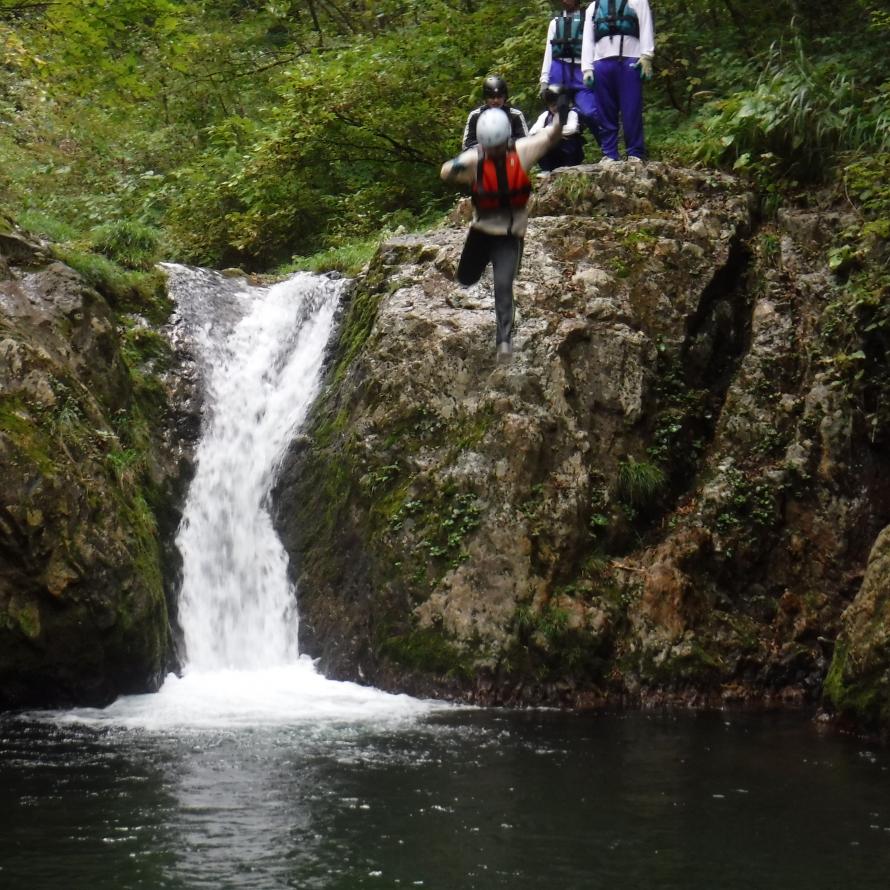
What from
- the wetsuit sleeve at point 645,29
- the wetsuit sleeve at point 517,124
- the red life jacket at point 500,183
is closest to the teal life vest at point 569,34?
the wetsuit sleeve at point 645,29

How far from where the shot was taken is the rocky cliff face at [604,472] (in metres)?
11.9

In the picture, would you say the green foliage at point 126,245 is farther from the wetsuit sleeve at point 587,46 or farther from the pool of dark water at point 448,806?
the pool of dark water at point 448,806

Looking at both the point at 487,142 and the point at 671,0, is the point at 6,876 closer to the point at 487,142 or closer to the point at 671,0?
the point at 487,142

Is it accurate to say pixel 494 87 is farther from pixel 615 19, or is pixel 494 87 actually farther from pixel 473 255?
pixel 615 19

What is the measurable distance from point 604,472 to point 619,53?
4.88 meters

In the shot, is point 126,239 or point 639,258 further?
point 126,239

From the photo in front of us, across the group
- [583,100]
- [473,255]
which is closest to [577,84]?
[583,100]

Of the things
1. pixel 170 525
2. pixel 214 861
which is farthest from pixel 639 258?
pixel 214 861

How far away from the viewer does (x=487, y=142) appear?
8.79 meters

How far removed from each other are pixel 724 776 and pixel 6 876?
5.00 metres

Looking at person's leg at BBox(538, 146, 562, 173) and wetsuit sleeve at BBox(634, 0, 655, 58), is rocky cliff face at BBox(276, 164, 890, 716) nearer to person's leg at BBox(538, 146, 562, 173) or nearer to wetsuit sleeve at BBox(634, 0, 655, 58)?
person's leg at BBox(538, 146, 562, 173)

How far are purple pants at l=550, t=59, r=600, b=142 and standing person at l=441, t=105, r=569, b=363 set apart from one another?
5084 millimetres

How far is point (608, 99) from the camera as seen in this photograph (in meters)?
14.3

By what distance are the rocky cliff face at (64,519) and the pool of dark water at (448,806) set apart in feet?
2.74
